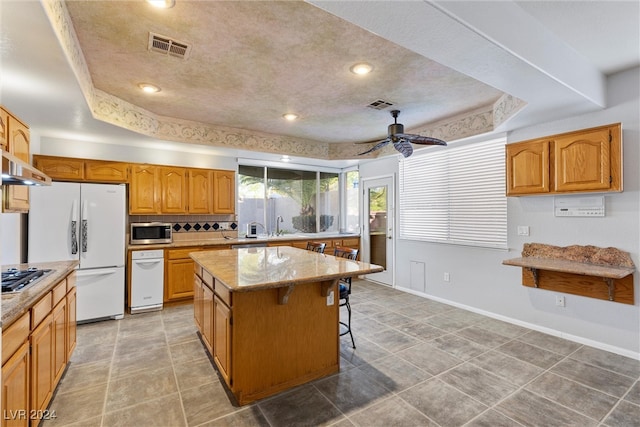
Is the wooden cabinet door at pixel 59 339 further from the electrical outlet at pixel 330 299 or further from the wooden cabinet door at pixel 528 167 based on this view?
the wooden cabinet door at pixel 528 167

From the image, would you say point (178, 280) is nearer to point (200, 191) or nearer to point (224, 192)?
point (200, 191)

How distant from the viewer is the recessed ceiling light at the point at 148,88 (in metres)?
3.26

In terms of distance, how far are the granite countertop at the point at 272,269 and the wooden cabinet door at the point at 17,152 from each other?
1469mm

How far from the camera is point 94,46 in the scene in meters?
2.54

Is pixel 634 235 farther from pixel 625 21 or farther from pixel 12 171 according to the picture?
pixel 12 171

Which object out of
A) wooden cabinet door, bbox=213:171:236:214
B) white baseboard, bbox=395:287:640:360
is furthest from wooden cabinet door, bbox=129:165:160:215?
white baseboard, bbox=395:287:640:360

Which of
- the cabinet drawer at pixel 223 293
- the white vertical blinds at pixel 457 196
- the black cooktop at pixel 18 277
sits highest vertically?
the white vertical blinds at pixel 457 196

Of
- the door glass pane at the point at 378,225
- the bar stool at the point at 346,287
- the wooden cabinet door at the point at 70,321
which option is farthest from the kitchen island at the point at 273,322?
the door glass pane at the point at 378,225

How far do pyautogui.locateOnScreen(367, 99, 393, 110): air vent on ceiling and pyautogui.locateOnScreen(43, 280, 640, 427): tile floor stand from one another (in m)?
2.69

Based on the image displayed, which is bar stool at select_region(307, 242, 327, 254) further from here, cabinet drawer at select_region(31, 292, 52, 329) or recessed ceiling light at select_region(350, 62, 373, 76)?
cabinet drawer at select_region(31, 292, 52, 329)

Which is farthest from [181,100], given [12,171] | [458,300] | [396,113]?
[458,300]

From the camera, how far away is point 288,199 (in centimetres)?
653

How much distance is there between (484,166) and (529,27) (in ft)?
7.30

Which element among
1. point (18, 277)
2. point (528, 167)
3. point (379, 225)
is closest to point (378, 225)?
point (379, 225)
